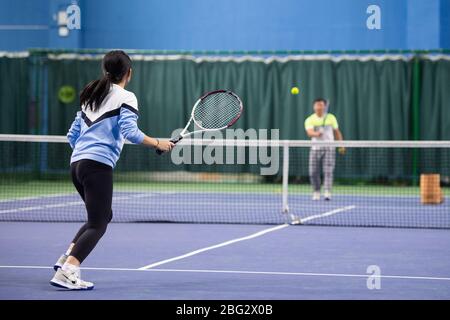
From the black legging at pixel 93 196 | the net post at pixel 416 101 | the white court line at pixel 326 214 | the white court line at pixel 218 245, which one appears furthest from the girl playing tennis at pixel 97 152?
the net post at pixel 416 101

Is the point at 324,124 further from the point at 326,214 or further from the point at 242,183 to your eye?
the point at 242,183

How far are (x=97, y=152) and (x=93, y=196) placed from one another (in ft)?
0.91

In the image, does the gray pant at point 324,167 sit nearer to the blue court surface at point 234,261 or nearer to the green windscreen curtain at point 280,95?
the green windscreen curtain at point 280,95

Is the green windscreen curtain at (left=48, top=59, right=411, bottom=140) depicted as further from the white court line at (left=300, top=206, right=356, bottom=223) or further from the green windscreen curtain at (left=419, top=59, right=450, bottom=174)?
the white court line at (left=300, top=206, right=356, bottom=223)

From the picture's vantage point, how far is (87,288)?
577 centimetres

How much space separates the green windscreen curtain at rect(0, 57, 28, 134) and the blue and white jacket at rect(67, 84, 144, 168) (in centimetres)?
1259

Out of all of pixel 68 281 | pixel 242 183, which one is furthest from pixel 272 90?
pixel 68 281

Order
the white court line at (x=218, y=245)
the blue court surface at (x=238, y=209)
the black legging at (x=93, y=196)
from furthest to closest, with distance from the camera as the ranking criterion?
the blue court surface at (x=238, y=209)
the white court line at (x=218, y=245)
the black legging at (x=93, y=196)

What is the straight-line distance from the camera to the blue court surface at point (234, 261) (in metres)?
5.80

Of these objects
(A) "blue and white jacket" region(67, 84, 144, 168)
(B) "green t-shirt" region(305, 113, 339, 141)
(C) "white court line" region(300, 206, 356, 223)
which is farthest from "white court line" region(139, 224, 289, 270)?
(B) "green t-shirt" region(305, 113, 339, 141)

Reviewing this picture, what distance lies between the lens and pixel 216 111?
22.6 ft

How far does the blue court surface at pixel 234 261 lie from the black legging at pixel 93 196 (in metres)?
0.31
